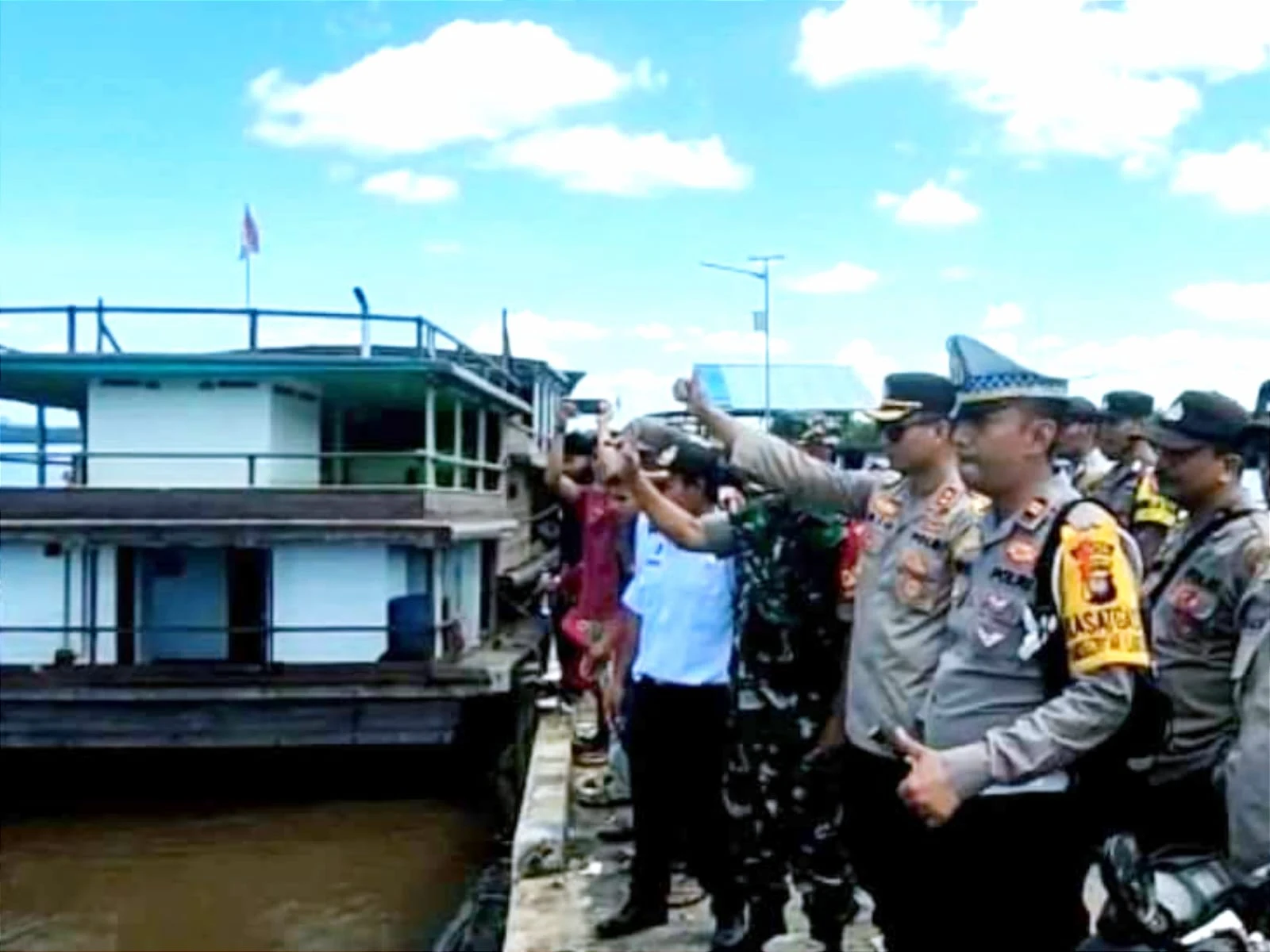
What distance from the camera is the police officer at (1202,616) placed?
120 inches

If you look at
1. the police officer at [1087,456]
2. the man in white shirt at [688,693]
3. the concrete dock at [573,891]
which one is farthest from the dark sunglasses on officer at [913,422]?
the concrete dock at [573,891]

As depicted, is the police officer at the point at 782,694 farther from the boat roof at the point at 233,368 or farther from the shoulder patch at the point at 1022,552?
the boat roof at the point at 233,368

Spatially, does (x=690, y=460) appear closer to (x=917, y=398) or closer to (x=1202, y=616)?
(x=917, y=398)

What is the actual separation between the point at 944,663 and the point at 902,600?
0.42 m

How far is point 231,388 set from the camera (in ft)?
48.7

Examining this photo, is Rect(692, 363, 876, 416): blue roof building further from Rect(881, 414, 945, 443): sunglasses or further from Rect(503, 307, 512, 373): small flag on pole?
Rect(881, 414, 945, 443): sunglasses

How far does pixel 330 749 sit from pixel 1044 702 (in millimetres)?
11063

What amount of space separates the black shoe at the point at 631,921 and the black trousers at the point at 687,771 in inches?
11.3

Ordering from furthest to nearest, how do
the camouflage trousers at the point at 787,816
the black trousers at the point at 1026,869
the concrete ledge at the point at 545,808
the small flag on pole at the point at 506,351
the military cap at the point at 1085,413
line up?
the small flag on pole at the point at 506,351
the concrete ledge at the point at 545,808
the camouflage trousers at the point at 787,816
the military cap at the point at 1085,413
the black trousers at the point at 1026,869

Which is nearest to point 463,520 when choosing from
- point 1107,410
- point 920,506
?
point 1107,410

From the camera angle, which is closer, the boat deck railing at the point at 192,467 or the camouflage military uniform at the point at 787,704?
the camouflage military uniform at the point at 787,704

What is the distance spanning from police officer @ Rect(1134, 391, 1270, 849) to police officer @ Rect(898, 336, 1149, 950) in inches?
15.6

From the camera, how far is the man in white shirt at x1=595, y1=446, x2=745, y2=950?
187 inches

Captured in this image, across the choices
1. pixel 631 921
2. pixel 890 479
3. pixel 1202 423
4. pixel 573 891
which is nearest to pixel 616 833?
pixel 573 891
